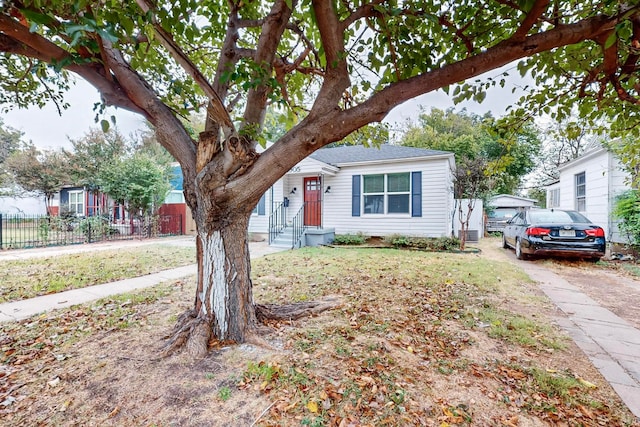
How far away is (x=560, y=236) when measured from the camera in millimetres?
7070

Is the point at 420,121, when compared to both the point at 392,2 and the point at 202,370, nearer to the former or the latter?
the point at 392,2

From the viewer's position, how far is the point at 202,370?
241 centimetres

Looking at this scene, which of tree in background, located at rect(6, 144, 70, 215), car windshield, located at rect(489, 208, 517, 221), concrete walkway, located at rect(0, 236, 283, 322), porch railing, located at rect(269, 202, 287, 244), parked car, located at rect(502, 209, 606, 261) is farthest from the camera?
car windshield, located at rect(489, 208, 517, 221)

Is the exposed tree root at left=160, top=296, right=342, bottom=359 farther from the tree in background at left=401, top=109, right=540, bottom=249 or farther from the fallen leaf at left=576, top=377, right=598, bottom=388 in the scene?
the tree in background at left=401, top=109, right=540, bottom=249

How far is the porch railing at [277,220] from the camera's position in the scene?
1120 cm

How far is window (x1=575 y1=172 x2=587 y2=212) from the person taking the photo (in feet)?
36.4

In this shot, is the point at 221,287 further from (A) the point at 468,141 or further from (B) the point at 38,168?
(A) the point at 468,141

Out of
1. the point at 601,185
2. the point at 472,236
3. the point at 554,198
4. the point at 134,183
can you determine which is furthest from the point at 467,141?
the point at 134,183

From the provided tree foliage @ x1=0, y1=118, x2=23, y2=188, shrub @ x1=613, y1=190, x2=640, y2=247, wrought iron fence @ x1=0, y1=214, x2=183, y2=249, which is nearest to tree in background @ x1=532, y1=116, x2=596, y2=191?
shrub @ x1=613, y1=190, x2=640, y2=247

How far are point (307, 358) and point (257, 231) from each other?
33.9 ft

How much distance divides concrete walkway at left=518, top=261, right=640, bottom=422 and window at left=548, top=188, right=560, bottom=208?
43.5 ft

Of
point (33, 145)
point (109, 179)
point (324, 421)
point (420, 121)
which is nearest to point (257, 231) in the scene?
point (109, 179)

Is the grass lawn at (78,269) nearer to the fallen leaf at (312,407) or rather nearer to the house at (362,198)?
the house at (362,198)

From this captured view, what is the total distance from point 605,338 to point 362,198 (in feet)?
26.9
